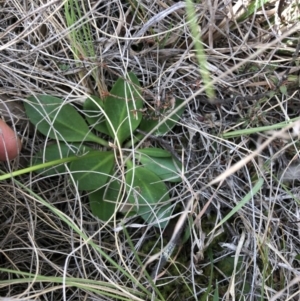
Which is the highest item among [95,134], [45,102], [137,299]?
[45,102]

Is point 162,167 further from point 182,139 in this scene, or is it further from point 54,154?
point 54,154

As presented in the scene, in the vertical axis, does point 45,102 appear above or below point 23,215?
above

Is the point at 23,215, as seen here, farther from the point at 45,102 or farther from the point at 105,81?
the point at 105,81

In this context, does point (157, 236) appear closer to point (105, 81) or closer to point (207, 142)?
point (207, 142)

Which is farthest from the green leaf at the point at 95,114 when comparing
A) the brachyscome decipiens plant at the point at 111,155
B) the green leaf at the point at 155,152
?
the green leaf at the point at 155,152

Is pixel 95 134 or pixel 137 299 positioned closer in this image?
pixel 137 299

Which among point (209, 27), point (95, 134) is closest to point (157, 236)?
point (95, 134)
